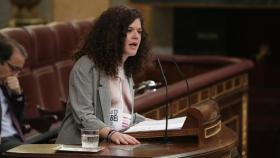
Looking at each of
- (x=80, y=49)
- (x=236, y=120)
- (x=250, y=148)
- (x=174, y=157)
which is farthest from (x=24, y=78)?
(x=250, y=148)

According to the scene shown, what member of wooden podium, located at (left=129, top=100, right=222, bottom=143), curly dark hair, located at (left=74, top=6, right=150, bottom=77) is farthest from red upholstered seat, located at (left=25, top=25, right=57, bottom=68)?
wooden podium, located at (left=129, top=100, right=222, bottom=143)

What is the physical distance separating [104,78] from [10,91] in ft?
3.20

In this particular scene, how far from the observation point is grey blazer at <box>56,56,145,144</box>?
11.0 feet

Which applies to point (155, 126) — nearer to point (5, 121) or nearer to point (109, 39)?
point (109, 39)

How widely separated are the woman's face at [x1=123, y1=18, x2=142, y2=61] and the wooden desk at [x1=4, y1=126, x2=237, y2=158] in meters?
0.40

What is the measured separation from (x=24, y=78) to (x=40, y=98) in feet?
0.84

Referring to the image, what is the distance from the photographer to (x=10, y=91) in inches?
169

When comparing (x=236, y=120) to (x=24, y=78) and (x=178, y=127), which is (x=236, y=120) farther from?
(x=178, y=127)

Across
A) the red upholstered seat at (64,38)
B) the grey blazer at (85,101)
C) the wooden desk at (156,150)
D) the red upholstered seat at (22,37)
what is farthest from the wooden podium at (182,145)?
the red upholstered seat at (64,38)

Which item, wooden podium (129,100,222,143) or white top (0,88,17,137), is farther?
white top (0,88,17,137)

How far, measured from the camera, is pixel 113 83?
3.52 metres

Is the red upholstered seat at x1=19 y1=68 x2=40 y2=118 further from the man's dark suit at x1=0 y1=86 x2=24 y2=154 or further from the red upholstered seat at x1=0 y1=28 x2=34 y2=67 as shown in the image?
the man's dark suit at x1=0 y1=86 x2=24 y2=154

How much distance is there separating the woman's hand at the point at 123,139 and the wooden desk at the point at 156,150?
1.4 inches

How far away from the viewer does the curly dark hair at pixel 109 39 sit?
3.46 meters
